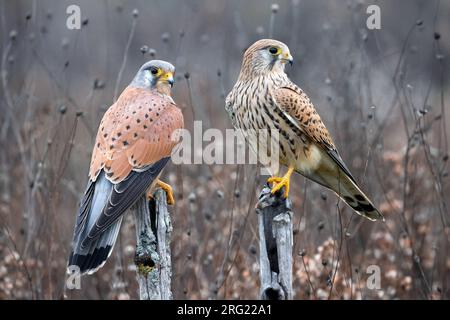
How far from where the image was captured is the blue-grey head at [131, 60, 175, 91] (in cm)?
412

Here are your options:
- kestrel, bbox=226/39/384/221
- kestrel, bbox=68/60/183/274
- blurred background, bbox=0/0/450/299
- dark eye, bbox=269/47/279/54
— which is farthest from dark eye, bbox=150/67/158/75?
dark eye, bbox=269/47/279/54

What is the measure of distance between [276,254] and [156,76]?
1.33m

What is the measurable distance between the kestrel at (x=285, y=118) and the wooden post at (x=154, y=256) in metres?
0.74

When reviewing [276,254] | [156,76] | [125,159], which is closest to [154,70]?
[156,76]

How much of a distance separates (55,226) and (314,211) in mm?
2179

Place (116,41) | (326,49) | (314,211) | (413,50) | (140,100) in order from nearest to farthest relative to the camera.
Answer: (140,100) < (413,50) < (314,211) < (326,49) < (116,41)

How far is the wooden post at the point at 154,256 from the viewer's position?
346 centimetres

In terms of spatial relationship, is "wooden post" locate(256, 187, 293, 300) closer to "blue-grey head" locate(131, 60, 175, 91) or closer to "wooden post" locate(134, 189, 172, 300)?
"wooden post" locate(134, 189, 172, 300)

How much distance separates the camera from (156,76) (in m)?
4.14

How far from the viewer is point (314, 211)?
5906 millimetres

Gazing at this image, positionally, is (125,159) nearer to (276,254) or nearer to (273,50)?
(276,254)

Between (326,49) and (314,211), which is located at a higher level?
(326,49)
